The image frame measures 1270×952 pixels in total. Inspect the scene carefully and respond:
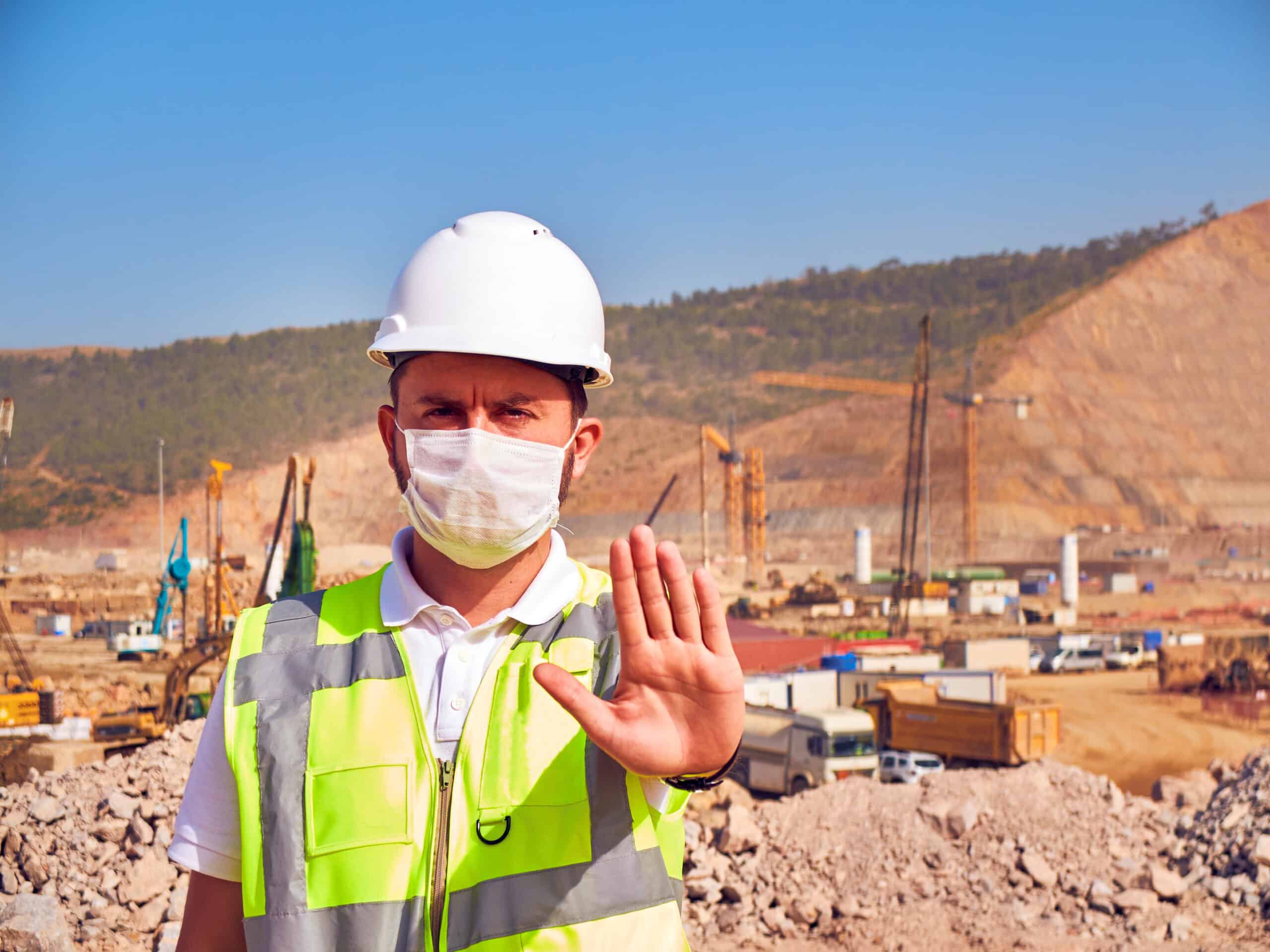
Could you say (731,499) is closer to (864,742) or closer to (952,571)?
(952,571)

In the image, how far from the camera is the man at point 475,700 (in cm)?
190

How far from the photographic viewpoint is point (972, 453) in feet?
286

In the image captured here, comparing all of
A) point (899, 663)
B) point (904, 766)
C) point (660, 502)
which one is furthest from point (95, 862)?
point (660, 502)

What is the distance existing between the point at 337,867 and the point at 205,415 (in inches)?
5130

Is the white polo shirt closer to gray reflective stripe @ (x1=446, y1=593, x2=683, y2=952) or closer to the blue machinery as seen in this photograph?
gray reflective stripe @ (x1=446, y1=593, x2=683, y2=952)

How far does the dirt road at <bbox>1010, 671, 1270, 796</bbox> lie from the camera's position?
24.2 metres

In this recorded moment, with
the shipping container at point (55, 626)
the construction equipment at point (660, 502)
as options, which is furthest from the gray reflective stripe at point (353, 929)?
the construction equipment at point (660, 502)

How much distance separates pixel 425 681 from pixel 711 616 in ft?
1.94

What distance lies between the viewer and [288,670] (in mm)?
2154

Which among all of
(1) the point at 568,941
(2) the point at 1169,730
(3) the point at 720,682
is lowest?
(2) the point at 1169,730

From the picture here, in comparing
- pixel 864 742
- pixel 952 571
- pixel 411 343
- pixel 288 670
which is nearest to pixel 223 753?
pixel 288 670

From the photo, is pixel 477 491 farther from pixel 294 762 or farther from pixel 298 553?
pixel 298 553

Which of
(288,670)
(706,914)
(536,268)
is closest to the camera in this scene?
(288,670)

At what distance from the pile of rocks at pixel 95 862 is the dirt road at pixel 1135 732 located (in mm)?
15474
